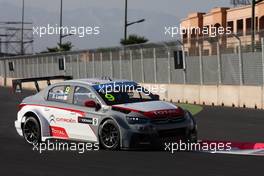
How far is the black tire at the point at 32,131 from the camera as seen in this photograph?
46.7 ft

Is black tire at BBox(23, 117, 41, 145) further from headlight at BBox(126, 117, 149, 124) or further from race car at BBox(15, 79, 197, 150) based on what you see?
headlight at BBox(126, 117, 149, 124)

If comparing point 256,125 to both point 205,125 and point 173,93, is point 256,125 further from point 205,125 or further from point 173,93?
point 173,93

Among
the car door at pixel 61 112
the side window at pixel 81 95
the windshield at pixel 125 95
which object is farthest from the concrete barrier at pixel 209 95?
the side window at pixel 81 95

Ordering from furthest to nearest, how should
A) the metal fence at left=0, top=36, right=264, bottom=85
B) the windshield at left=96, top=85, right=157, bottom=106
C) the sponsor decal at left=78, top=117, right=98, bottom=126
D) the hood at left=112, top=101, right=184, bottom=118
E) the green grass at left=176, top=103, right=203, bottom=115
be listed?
the metal fence at left=0, top=36, right=264, bottom=85, the green grass at left=176, top=103, right=203, bottom=115, the windshield at left=96, top=85, right=157, bottom=106, the sponsor decal at left=78, top=117, right=98, bottom=126, the hood at left=112, top=101, right=184, bottom=118

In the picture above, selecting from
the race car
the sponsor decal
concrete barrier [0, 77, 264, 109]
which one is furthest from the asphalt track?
concrete barrier [0, 77, 264, 109]

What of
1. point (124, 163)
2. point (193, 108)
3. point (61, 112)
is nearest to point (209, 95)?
point (193, 108)

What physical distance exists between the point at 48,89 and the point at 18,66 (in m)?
49.0

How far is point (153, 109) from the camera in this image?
12.6 m

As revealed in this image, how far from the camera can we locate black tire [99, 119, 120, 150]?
12.6 metres

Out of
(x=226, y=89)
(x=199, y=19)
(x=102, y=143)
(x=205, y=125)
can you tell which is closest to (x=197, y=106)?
(x=226, y=89)

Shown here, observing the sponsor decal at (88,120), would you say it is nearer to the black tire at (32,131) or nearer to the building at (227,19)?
the black tire at (32,131)

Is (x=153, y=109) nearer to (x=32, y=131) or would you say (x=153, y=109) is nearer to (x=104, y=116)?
(x=104, y=116)

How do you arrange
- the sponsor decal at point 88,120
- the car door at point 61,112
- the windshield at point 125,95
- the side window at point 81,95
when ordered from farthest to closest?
the car door at point 61,112, the side window at point 81,95, the windshield at point 125,95, the sponsor decal at point 88,120

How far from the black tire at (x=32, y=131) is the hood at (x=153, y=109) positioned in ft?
7.24
